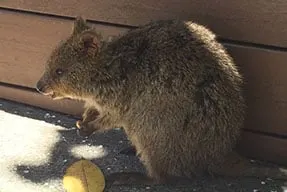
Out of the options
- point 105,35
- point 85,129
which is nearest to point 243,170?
point 85,129

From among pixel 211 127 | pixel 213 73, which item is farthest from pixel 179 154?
pixel 213 73

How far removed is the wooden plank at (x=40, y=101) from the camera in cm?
475

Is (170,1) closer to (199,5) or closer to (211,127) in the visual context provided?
(199,5)

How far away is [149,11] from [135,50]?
1.40 feet

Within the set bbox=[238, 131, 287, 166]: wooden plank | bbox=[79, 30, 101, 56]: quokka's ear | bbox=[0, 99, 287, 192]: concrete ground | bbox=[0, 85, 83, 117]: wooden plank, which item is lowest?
bbox=[0, 99, 287, 192]: concrete ground

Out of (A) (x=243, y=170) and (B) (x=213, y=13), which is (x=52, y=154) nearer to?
(A) (x=243, y=170)

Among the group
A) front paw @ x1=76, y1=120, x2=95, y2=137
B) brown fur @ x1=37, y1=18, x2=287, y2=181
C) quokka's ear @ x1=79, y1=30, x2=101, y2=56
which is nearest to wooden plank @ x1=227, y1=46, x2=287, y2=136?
brown fur @ x1=37, y1=18, x2=287, y2=181

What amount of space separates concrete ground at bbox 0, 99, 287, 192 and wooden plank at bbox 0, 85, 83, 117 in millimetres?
41

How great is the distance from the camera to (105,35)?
4.33 metres

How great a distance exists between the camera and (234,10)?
3898mm

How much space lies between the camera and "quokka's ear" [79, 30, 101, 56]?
3793 millimetres

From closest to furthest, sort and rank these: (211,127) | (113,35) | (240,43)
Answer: (211,127)
(240,43)
(113,35)

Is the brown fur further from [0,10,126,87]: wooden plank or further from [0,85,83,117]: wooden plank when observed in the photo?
[0,85,83,117]: wooden plank

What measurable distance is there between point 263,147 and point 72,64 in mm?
1312
